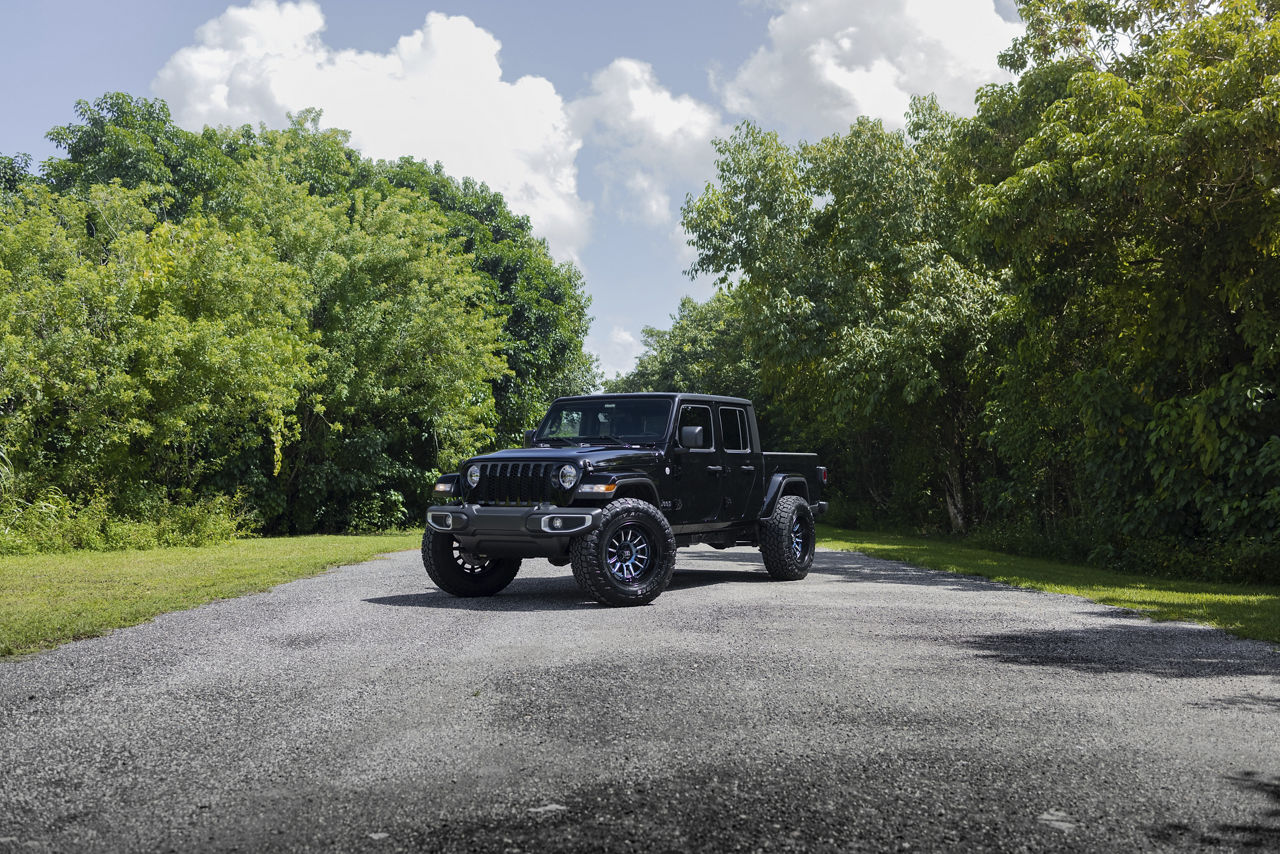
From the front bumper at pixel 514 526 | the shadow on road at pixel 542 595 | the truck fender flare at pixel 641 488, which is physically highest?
the truck fender flare at pixel 641 488

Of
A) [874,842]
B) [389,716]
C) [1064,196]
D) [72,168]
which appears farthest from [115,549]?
[72,168]

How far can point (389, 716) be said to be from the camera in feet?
18.5

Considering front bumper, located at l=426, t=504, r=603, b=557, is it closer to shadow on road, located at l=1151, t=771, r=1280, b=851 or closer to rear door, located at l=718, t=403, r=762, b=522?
rear door, located at l=718, t=403, r=762, b=522

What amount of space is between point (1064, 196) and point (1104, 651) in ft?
29.8

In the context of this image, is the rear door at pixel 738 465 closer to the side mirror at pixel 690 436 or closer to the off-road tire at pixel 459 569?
the side mirror at pixel 690 436

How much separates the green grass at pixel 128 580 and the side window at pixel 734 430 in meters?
5.39

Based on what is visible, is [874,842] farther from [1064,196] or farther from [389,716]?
[1064,196]

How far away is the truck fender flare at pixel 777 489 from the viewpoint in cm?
1264

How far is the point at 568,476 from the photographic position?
10.2 m

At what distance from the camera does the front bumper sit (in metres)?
9.88

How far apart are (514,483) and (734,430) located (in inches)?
122

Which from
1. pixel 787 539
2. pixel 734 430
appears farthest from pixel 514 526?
pixel 787 539

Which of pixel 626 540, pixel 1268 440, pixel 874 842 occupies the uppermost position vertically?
pixel 1268 440

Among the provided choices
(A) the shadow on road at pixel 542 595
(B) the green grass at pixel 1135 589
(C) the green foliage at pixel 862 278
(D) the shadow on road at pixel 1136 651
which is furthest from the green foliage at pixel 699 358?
(D) the shadow on road at pixel 1136 651
